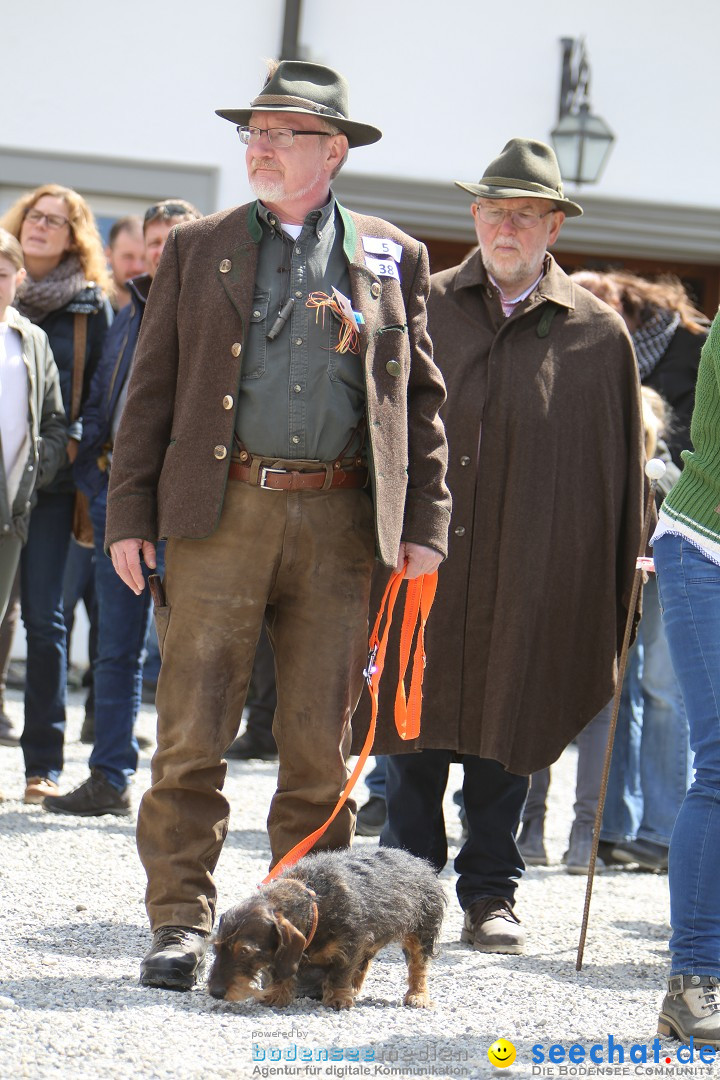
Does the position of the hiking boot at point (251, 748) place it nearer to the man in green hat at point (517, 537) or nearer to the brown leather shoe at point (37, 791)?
the brown leather shoe at point (37, 791)

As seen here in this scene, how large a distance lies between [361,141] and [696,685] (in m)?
1.77

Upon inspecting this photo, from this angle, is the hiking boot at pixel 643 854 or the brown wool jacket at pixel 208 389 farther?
the hiking boot at pixel 643 854

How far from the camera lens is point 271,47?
31.8 ft

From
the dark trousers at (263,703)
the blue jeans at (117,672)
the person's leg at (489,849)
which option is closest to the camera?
the person's leg at (489,849)

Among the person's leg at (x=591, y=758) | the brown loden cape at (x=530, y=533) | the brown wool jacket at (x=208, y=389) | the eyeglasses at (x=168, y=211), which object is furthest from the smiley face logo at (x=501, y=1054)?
the eyeglasses at (x=168, y=211)

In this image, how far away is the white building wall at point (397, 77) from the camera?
9.61 m

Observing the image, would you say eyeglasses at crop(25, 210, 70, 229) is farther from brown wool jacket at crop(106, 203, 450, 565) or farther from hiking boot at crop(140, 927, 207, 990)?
hiking boot at crop(140, 927, 207, 990)

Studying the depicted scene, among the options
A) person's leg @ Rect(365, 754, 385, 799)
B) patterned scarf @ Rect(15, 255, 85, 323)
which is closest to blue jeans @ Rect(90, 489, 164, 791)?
patterned scarf @ Rect(15, 255, 85, 323)

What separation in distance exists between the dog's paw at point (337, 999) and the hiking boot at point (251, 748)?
4.20 m

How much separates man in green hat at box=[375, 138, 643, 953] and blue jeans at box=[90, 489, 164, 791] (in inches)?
60.3

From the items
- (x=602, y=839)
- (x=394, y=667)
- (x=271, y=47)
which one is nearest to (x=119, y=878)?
(x=394, y=667)

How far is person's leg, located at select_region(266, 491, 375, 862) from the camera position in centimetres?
407

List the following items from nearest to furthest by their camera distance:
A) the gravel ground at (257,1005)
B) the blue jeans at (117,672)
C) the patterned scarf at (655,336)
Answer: the gravel ground at (257,1005)
the blue jeans at (117,672)
the patterned scarf at (655,336)

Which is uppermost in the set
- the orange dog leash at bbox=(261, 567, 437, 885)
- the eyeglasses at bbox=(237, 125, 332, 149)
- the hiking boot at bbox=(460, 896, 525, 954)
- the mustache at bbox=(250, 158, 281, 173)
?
the eyeglasses at bbox=(237, 125, 332, 149)
